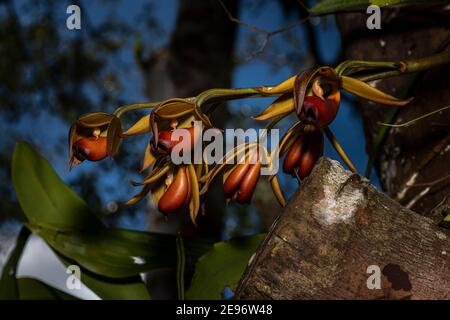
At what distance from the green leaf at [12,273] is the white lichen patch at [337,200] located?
54 cm

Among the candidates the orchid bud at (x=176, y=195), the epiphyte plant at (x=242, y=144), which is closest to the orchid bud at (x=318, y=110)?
the epiphyte plant at (x=242, y=144)

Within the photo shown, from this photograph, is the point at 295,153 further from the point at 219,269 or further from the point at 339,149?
the point at 219,269

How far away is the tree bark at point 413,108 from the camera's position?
0.75 m

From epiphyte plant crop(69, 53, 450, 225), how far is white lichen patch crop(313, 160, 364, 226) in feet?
0.13

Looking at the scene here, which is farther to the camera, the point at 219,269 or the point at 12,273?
the point at 12,273

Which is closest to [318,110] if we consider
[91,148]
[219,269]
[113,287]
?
[91,148]

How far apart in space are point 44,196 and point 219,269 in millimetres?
284

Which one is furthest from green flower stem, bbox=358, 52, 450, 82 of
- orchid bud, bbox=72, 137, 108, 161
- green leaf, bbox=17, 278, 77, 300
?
green leaf, bbox=17, 278, 77, 300

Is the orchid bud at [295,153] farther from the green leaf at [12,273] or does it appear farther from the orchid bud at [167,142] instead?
the green leaf at [12,273]

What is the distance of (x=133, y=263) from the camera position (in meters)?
0.84

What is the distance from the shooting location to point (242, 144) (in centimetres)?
55

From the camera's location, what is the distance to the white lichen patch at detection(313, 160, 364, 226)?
→ 0.49m

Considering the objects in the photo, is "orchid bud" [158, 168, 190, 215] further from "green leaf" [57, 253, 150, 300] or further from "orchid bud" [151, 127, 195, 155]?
"green leaf" [57, 253, 150, 300]
